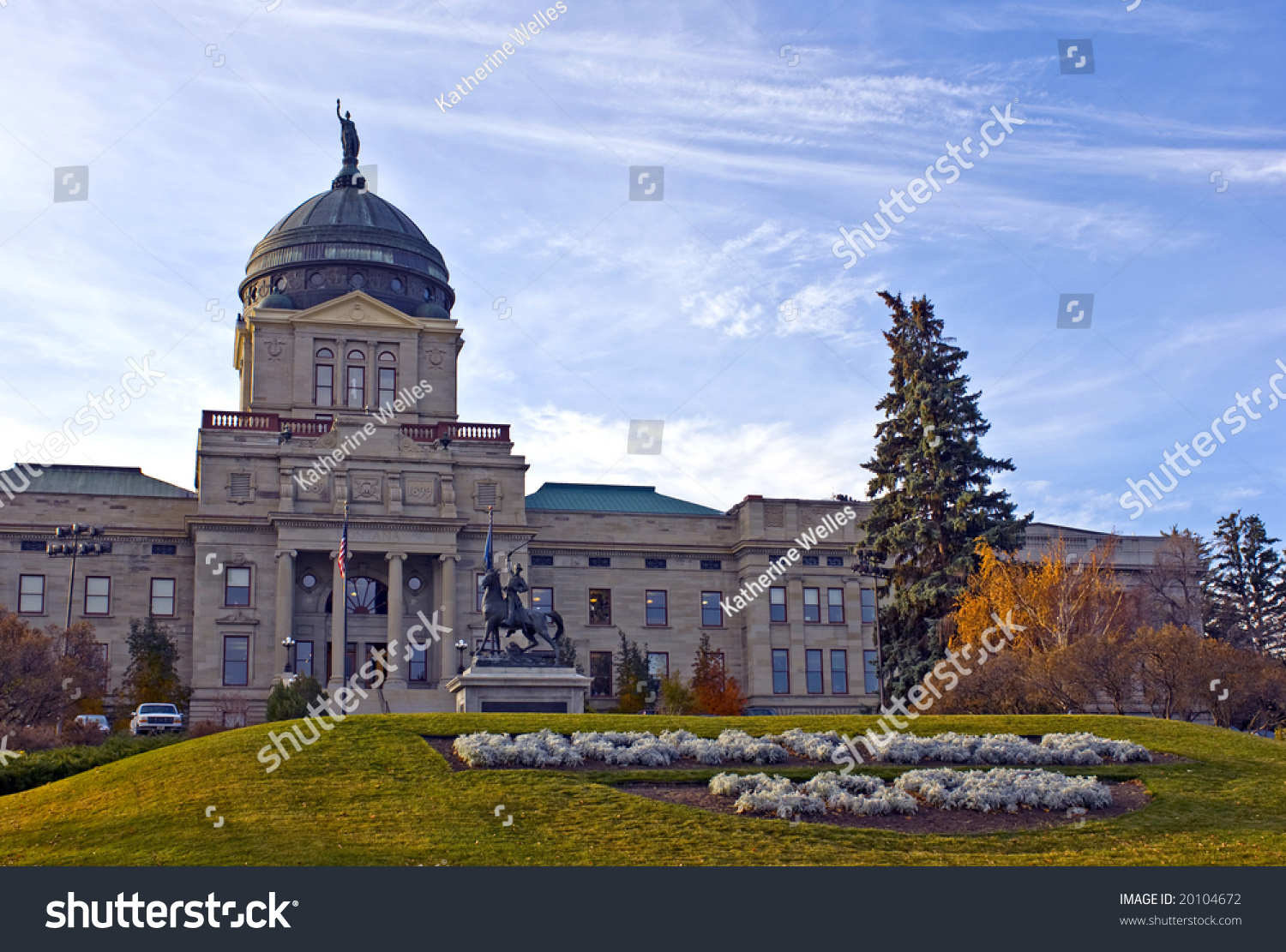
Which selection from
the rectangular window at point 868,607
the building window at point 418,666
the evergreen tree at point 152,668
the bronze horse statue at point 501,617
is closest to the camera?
the bronze horse statue at point 501,617

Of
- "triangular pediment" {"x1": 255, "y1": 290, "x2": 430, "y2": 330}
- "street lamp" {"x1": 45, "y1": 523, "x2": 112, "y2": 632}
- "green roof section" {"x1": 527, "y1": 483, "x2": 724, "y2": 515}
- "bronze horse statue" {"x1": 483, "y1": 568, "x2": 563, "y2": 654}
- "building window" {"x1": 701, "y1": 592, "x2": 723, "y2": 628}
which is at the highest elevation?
"triangular pediment" {"x1": 255, "y1": 290, "x2": 430, "y2": 330}

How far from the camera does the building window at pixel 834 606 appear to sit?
76.2 m

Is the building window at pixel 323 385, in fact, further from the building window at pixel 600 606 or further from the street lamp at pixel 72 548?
the building window at pixel 600 606

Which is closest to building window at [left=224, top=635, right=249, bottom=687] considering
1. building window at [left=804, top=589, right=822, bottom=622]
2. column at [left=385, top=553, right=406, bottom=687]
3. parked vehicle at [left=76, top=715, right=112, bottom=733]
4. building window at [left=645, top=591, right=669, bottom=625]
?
column at [left=385, top=553, right=406, bottom=687]

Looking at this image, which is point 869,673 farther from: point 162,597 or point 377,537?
point 162,597

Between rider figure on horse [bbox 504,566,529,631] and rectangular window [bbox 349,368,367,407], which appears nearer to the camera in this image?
rider figure on horse [bbox 504,566,529,631]

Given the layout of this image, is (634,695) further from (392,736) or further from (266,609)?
(392,736)

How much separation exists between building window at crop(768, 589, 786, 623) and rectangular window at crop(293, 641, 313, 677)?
82.8 ft

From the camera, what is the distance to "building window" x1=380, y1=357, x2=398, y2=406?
79000mm

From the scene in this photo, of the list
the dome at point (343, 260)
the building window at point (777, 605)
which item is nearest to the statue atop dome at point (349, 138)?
the dome at point (343, 260)

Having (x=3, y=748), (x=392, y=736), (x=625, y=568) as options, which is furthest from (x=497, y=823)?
(x=625, y=568)

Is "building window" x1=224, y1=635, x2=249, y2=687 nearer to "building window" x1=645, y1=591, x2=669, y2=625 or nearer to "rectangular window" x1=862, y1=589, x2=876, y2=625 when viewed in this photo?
"building window" x1=645, y1=591, x2=669, y2=625

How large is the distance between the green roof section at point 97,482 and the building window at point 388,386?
12663 mm

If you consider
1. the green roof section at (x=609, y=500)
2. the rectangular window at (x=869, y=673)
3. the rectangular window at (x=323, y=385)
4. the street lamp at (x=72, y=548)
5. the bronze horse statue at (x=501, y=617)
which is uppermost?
the rectangular window at (x=323, y=385)
